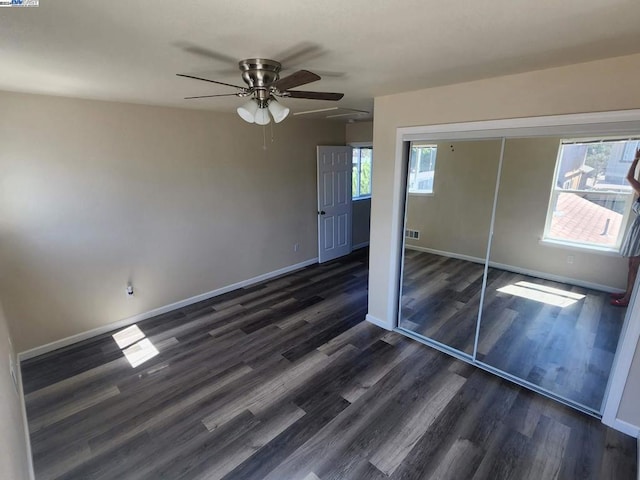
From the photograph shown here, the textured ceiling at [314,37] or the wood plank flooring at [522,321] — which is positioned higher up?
the textured ceiling at [314,37]

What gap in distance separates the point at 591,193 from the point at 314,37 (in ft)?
8.21

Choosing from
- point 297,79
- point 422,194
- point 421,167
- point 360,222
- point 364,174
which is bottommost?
point 360,222

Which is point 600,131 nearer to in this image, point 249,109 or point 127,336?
point 249,109

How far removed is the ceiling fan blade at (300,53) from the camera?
64.0 inches

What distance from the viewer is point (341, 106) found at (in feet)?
12.1

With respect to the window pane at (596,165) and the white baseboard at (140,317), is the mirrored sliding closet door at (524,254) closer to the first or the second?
the window pane at (596,165)

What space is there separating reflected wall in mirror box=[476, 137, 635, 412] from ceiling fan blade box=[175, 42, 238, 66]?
2277mm

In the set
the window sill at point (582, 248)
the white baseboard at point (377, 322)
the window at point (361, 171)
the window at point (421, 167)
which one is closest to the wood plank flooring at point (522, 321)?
the white baseboard at point (377, 322)

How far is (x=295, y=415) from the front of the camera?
235 cm

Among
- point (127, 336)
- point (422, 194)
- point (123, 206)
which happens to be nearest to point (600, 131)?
point (422, 194)

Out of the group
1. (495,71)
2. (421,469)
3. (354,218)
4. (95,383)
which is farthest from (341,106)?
(95,383)

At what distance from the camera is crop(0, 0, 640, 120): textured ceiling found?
→ 1201mm

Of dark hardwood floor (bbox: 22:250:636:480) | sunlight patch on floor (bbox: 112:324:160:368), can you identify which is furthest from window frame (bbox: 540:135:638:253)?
sunlight patch on floor (bbox: 112:324:160:368)

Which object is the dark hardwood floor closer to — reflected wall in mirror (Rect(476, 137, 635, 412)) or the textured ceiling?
reflected wall in mirror (Rect(476, 137, 635, 412))
